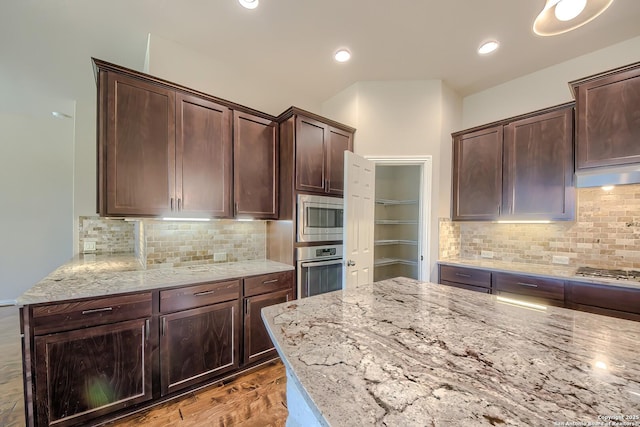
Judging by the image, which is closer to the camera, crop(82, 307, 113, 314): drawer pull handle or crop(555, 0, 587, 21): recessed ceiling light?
crop(555, 0, 587, 21): recessed ceiling light

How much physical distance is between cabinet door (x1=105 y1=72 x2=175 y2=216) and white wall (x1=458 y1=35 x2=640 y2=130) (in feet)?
11.3

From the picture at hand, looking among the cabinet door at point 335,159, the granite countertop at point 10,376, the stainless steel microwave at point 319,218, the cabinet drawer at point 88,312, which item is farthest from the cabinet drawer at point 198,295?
the cabinet door at point 335,159

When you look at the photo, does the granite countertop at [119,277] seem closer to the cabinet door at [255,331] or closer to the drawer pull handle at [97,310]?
the drawer pull handle at [97,310]

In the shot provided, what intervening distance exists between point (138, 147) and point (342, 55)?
80.5 inches

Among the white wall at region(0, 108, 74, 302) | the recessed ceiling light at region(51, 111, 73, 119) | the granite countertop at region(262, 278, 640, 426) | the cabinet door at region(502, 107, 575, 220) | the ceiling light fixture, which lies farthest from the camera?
the recessed ceiling light at region(51, 111, 73, 119)

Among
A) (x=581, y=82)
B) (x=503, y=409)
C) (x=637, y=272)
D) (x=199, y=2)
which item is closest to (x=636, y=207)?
(x=637, y=272)

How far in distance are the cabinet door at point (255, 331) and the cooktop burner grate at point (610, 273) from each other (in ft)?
8.82

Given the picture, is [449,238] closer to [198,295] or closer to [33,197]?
[198,295]

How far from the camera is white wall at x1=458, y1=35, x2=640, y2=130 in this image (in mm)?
2318

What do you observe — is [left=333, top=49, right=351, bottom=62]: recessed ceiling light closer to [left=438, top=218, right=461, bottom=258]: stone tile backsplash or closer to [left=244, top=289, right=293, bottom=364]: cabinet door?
[left=438, top=218, right=461, bottom=258]: stone tile backsplash

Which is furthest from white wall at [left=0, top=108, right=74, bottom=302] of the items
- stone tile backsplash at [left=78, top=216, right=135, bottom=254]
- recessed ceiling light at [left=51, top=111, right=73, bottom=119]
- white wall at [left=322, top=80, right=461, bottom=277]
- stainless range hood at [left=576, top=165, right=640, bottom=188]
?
stainless range hood at [left=576, top=165, right=640, bottom=188]

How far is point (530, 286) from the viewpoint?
2.28 m

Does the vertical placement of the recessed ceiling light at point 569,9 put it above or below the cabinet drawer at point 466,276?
above

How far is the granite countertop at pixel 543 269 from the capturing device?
1890 mm
